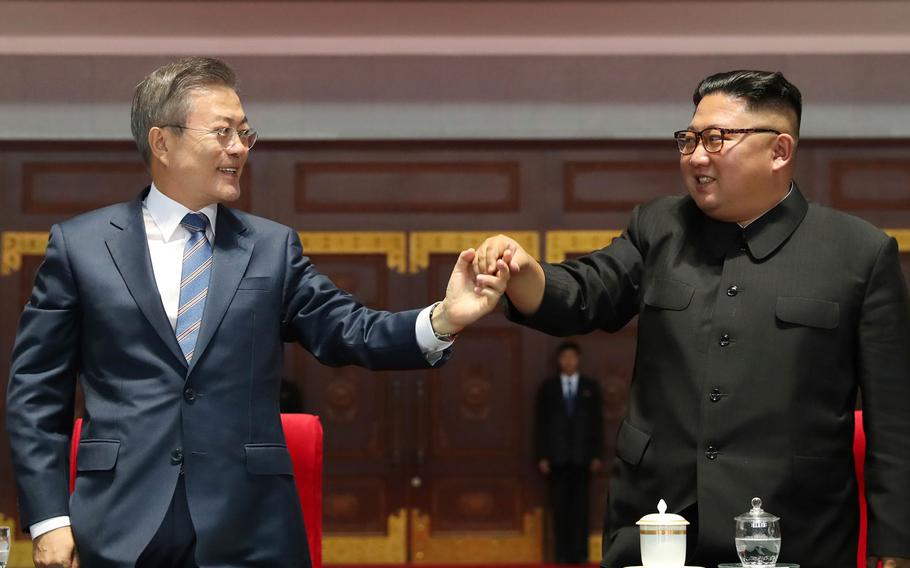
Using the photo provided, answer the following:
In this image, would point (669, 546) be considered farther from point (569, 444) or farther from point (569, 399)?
point (569, 399)

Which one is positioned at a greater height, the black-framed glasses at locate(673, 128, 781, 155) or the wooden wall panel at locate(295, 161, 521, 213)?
the wooden wall panel at locate(295, 161, 521, 213)

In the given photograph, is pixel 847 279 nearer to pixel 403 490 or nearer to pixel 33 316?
pixel 33 316

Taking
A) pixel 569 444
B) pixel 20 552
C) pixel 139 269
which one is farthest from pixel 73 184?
pixel 139 269

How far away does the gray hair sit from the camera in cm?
245

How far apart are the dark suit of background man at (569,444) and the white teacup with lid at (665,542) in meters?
5.16

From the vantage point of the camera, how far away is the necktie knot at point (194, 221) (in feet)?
8.04

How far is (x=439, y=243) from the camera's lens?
7.49 metres

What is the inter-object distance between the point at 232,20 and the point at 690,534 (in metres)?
5.35

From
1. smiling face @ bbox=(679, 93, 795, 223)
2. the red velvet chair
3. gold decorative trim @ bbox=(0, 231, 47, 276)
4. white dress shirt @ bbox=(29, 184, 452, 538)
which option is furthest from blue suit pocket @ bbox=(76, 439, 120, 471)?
gold decorative trim @ bbox=(0, 231, 47, 276)

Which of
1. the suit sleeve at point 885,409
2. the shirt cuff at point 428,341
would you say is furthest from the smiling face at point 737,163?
the shirt cuff at point 428,341

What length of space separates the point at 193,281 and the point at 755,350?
3.59 ft

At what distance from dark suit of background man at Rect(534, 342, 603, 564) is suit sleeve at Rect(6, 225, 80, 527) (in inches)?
198

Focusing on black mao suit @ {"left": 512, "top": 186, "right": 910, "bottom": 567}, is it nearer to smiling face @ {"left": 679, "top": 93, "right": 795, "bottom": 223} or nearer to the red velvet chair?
smiling face @ {"left": 679, "top": 93, "right": 795, "bottom": 223}

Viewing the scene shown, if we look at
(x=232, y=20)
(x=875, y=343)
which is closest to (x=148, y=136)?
(x=875, y=343)
